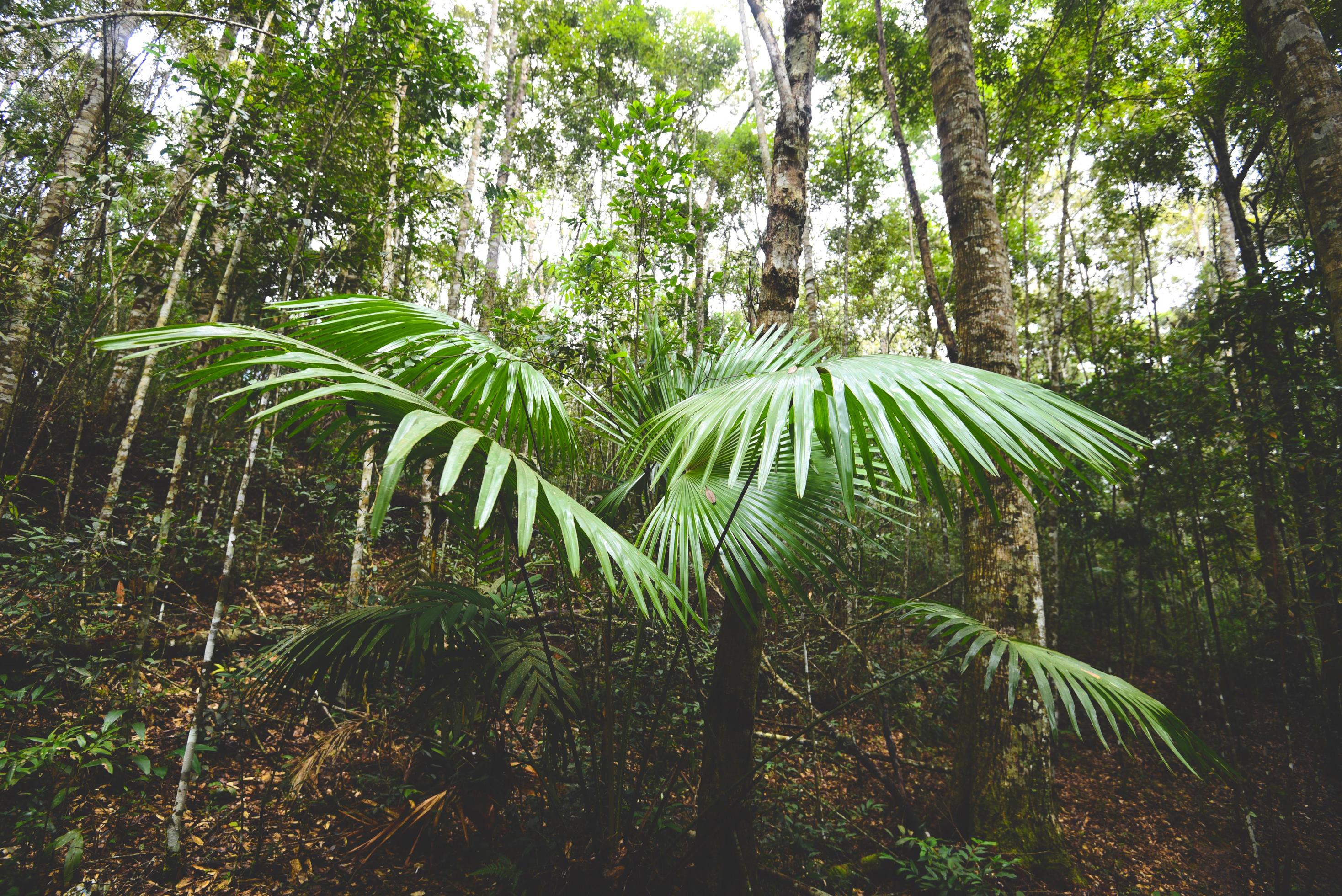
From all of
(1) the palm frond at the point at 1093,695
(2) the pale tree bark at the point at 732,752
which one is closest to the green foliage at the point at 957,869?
(2) the pale tree bark at the point at 732,752

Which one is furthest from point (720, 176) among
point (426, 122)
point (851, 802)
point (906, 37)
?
point (851, 802)

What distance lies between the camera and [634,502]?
94.8 inches

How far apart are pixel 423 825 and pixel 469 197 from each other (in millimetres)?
4492

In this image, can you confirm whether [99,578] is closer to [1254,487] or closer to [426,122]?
[426,122]

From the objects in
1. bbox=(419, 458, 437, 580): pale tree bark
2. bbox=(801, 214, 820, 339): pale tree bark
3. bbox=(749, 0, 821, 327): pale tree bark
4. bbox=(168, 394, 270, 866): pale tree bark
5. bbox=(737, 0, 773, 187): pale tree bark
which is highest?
bbox=(737, 0, 773, 187): pale tree bark

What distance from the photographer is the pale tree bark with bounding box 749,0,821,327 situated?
2.46 metres

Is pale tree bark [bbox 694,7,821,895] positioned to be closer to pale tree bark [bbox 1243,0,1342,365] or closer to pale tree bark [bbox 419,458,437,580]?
pale tree bark [bbox 419,458,437,580]

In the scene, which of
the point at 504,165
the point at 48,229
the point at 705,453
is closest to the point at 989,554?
the point at 705,453

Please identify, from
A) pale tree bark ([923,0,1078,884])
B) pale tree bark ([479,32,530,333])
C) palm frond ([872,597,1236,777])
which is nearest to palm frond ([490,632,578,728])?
palm frond ([872,597,1236,777])

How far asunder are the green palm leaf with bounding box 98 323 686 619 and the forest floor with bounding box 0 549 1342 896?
126 centimetres

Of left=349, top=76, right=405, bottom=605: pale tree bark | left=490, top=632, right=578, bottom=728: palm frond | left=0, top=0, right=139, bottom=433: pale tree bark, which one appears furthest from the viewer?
left=349, top=76, right=405, bottom=605: pale tree bark

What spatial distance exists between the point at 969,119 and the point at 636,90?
28.4 ft

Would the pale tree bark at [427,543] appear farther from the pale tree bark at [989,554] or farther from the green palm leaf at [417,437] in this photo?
the pale tree bark at [989,554]

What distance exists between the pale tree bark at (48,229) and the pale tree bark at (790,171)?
10.7 ft
